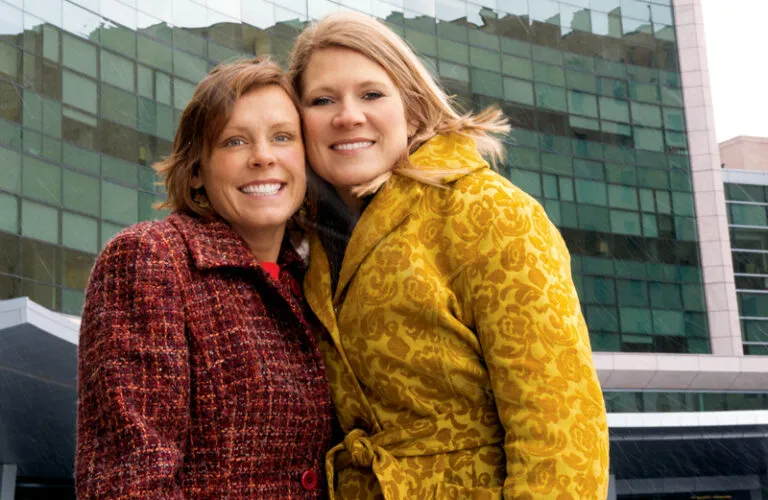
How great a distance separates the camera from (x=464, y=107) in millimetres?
40469

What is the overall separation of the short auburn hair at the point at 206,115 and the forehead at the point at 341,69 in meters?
0.09

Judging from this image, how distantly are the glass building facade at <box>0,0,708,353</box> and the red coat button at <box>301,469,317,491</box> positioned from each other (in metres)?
25.0

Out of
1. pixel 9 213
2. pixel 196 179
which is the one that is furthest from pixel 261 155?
pixel 9 213

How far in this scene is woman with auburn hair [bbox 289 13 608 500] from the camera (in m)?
2.89

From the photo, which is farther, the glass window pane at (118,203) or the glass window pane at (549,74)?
the glass window pane at (549,74)

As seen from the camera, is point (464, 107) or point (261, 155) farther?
point (464, 107)

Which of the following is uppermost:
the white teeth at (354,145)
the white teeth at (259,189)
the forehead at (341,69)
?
the forehead at (341,69)

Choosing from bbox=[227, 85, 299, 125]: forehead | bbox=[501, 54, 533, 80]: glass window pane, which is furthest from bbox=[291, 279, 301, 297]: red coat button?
bbox=[501, 54, 533, 80]: glass window pane

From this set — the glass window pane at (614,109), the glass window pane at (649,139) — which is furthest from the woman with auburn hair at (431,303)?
the glass window pane at (649,139)

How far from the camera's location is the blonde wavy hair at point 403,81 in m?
3.30

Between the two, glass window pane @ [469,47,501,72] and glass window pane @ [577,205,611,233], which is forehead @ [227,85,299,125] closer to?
glass window pane @ [469,47,501,72]

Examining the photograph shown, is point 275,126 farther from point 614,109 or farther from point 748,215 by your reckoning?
point 748,215

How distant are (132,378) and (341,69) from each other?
3.77 feet

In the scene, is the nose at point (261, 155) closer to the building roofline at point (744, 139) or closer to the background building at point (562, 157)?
the background building at point (562, 157)
